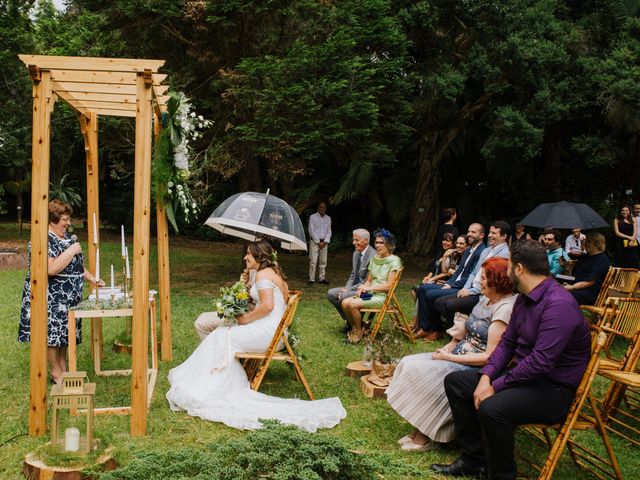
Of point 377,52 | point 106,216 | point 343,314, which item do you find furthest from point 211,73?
point 106,216

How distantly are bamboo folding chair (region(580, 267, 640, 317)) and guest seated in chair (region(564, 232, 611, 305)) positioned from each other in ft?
0.54

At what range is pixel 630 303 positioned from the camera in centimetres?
576

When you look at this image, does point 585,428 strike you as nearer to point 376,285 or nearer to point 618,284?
point 376,285

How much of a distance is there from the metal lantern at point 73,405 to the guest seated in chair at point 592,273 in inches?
245

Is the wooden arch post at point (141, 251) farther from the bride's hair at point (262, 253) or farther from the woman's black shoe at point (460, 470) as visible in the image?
the woman's black shoe at point (460, 470)

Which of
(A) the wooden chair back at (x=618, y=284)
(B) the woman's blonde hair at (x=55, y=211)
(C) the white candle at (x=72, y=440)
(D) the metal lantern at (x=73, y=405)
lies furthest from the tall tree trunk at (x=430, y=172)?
(C) the white candle at (x=72, y=440)

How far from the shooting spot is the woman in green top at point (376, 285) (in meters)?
7.91

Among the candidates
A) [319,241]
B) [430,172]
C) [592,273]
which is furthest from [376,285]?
[430,172]

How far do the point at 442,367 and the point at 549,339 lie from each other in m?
1.03

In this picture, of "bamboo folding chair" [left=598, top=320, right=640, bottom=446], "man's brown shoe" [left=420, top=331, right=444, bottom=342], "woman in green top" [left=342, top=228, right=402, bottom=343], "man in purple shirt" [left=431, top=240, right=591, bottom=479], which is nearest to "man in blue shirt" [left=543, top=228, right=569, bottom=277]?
"man's brown shoe" [left=420, top=331, right=444, bottom=342]

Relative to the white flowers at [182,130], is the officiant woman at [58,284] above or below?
below

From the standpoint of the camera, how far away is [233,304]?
5797 mm

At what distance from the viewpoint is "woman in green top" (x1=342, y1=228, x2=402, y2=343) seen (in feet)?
26.0

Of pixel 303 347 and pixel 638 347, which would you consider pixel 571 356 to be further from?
pixel 303 347
